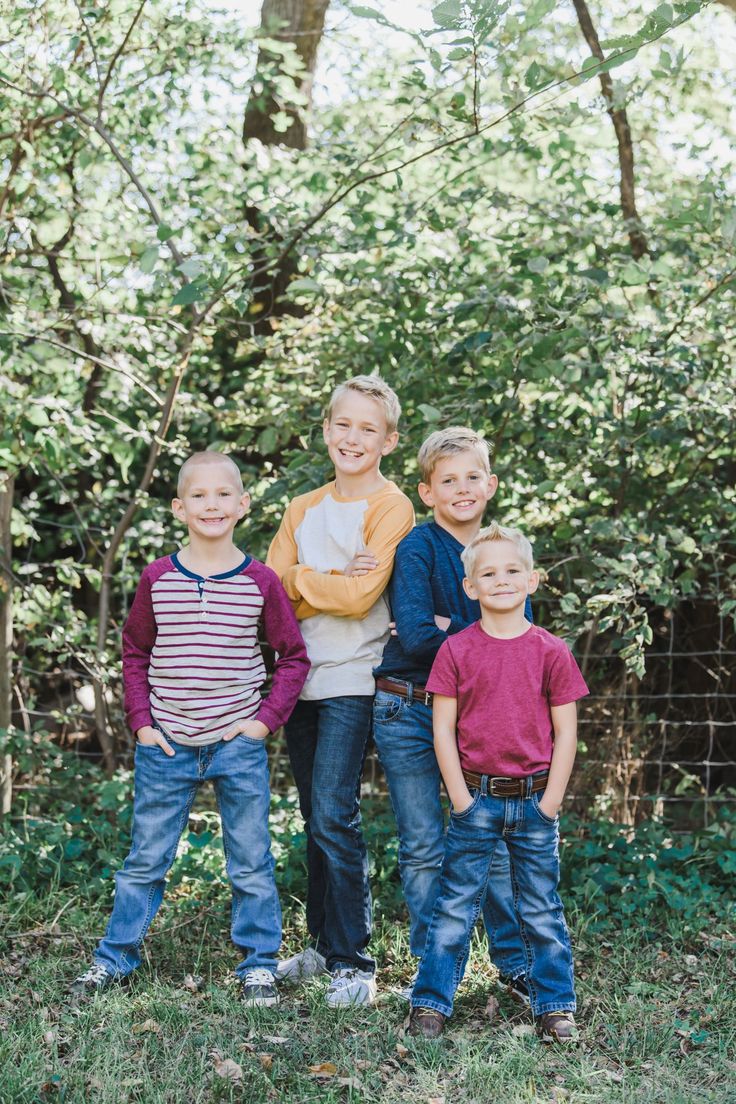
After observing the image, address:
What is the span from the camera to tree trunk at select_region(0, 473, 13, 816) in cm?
472

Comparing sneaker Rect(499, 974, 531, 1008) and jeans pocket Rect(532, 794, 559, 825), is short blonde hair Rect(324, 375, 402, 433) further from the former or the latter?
sneaker Rect(499, 974, 531, 1008)

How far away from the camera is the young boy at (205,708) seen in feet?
10.3

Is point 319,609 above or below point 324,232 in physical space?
below

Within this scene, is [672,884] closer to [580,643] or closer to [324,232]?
[580,643]

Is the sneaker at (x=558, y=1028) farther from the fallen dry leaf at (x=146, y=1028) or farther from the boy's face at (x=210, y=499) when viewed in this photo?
the boy's face at (x=210, y=499)

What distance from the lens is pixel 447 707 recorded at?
2.89m

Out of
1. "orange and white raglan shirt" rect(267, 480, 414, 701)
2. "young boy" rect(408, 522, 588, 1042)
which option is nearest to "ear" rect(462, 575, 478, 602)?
"young boy" rect(408, 522, 588, 1042)

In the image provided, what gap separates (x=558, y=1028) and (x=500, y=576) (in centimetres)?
119

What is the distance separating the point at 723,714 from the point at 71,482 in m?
3.36

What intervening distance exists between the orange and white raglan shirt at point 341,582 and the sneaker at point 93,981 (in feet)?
3.20

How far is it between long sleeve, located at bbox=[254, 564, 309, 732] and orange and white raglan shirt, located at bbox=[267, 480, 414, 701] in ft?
0.18

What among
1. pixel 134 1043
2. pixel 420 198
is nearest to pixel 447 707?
pixel 134 1043

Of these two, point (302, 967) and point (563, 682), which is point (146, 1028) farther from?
point (563, 682)

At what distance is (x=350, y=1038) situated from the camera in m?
2.86
